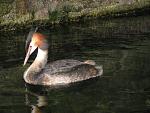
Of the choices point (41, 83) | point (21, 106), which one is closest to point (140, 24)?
point (41, 83)

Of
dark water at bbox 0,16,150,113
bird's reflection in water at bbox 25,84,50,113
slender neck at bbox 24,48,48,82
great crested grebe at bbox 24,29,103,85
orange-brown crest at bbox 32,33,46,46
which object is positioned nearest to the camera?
bird's reflection in water at bbox 25,84,50,113

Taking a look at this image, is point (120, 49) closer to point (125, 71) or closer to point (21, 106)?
point (125, 71)

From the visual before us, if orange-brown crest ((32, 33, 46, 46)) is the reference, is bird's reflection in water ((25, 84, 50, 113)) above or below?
Result: below

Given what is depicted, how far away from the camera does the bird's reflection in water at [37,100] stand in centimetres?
1703

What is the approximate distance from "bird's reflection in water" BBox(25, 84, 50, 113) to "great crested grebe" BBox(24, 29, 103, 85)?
70 centimetres

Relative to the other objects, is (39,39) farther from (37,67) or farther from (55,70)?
(55,70)

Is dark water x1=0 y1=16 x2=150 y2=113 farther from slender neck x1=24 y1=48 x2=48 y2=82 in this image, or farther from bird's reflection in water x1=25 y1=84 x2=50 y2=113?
slender neck x1=24 y1=48 x2=48 y2=82

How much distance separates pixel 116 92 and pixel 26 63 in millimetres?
5439

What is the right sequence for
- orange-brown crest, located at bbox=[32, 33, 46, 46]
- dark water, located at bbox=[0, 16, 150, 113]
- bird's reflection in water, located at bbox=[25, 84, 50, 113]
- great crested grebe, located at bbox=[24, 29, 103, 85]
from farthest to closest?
orange-brown crest, located at bbox=[32, 33, 46, 46] → great crested grebe, located at bbox=[24, 29, 103, 85] → dark water, located at bbox=[0, 16, 150, 113] → bird's reflection in water, located at bbox=[25, 84, 50, 113]

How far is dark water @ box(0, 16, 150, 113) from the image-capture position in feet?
56.3

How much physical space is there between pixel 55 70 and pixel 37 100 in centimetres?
199

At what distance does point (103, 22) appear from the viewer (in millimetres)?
31922

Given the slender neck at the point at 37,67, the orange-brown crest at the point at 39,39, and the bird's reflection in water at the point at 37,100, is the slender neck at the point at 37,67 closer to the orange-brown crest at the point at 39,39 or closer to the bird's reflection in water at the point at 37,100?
the orange-brown crest at the point at 39,39

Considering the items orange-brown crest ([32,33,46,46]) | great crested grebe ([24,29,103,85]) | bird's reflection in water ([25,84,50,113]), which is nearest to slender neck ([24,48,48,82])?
great crested grebe ([24,29,103,85])
